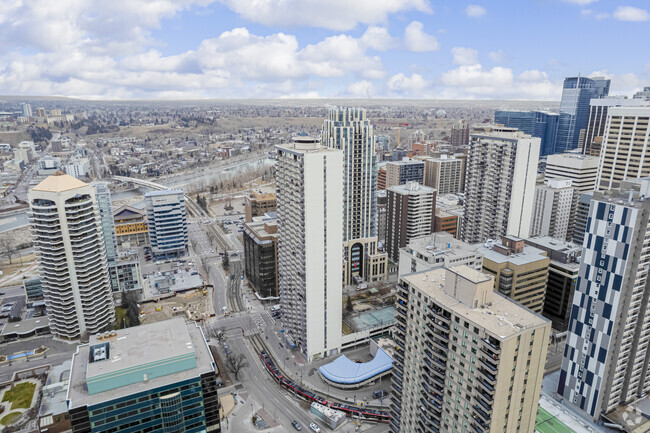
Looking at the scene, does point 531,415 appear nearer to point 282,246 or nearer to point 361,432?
point 361,432

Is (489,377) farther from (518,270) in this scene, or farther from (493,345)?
(518,270)

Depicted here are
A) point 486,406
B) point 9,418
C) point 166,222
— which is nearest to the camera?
point 486,406

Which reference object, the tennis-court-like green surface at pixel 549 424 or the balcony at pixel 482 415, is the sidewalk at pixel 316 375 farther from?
the balcony at pixel 482 415

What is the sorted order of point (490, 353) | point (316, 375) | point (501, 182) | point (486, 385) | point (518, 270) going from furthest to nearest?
point (501, 182), point (518, 270), point (316, 375), point (486, 385), point (490, 353)

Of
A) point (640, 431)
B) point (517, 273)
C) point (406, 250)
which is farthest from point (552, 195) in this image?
point (640, 431)

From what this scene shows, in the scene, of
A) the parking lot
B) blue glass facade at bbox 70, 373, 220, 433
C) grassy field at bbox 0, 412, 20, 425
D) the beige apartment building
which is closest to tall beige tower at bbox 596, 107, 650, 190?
the beige apartment building

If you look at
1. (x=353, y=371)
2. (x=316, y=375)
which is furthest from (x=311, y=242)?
(x=316, y=375)

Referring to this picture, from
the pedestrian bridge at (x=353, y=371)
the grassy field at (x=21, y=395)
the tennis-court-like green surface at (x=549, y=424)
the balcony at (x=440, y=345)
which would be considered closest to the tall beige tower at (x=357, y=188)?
the pedestrian bridge at (x=353, y=371)
